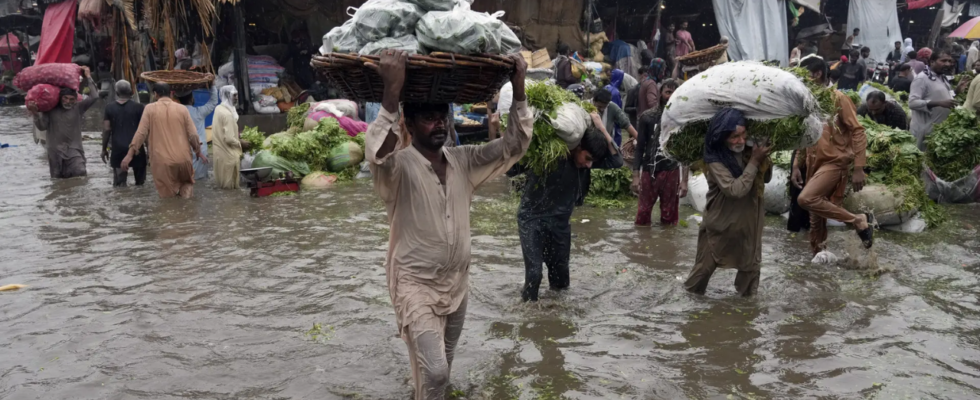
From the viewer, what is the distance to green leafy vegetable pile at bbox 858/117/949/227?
8.09 meters

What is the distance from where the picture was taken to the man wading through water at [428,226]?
3.44 m

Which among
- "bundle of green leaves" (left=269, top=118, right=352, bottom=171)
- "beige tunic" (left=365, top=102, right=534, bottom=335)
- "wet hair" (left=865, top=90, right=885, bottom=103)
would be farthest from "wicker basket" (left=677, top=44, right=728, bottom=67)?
"beige tunic" (left=365, top=102, right=534, bottom=335)

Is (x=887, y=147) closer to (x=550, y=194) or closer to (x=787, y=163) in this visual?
(x=787, y=163)

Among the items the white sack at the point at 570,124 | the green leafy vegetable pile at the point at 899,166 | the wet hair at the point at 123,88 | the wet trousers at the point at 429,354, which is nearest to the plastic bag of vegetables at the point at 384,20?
the wet trousers at the point at 429,354

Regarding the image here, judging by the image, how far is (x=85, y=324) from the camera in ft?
17.2

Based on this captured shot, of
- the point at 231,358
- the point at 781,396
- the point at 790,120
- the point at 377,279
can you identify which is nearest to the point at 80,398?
the point at 231,358

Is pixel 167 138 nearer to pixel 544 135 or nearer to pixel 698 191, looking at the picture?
pixel 544 135

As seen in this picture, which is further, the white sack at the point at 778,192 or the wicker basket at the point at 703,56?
the wicker basket at the point at 703,56

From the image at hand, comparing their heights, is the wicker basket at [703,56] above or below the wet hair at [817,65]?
above

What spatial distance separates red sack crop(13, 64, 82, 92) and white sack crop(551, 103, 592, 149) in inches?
345

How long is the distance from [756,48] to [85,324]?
17306mm

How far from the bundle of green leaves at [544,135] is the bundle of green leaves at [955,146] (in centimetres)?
663

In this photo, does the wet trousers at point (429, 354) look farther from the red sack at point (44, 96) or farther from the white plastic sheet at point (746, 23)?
the white plastic sheet at point (746, 23)

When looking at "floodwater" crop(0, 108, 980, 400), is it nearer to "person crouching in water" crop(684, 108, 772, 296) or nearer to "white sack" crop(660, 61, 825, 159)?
"person crouching in water" crop(684, 108, 772, 296)
